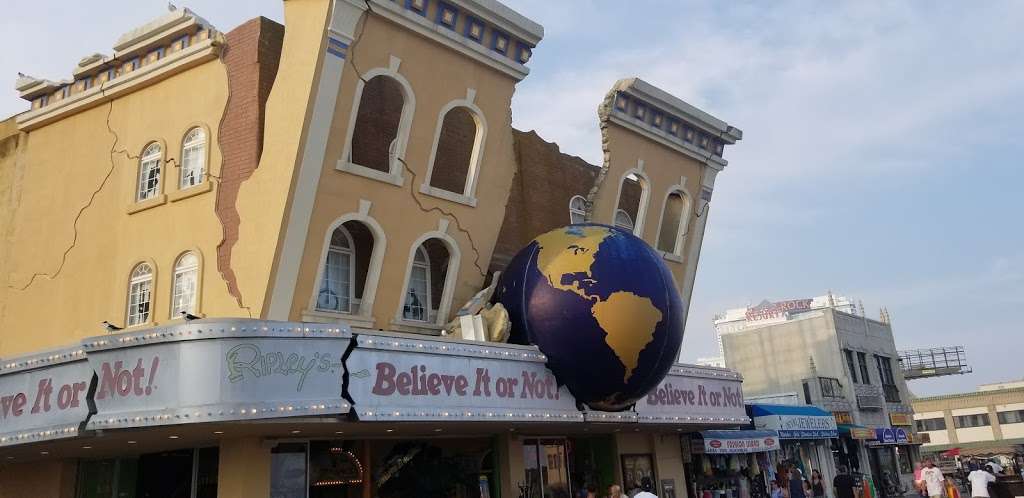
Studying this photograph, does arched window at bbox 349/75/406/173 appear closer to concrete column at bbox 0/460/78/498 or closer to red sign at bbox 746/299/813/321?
concrete column at bbox 0/460/78/498

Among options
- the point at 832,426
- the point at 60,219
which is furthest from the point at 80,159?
the point at 832,426

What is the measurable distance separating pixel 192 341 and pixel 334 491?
644 cm

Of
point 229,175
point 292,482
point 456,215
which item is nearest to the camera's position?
point 292,482

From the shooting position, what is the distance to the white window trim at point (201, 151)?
17.2 metres

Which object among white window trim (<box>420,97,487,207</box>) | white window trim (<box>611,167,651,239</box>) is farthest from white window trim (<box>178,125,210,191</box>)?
white window trim (<box>611,167,651,239</box>)

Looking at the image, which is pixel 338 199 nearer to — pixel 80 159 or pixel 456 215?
pixel 456 215

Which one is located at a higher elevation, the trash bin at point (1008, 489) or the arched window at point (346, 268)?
the arched window at point (346, 268)

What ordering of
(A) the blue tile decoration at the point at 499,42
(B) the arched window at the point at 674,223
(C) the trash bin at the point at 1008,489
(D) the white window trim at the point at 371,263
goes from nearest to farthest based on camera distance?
(D) the white window trim at the point at 371,263, (C) the trash bin at the point at 1008,489, (A) the blue tile decoration at the point at 499,42, (B) the arched window at the point at 674,223

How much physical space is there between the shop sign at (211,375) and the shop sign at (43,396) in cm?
45

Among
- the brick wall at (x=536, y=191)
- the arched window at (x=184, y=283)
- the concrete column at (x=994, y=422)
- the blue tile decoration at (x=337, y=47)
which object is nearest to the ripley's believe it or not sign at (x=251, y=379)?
the arched window at (x=184, y=283)

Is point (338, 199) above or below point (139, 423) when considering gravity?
above

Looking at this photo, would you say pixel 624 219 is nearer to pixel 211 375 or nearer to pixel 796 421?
pixel 796 421

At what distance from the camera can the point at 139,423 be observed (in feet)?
41.2

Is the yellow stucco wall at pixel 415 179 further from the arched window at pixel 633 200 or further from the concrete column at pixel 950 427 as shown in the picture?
the concrete column at pixel 950 427
